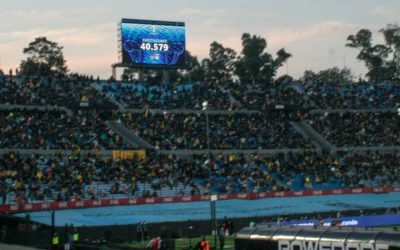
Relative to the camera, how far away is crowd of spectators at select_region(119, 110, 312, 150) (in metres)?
64.9

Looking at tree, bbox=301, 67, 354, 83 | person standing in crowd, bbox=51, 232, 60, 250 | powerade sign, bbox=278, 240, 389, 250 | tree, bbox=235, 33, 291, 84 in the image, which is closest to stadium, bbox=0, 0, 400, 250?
person standing in crowd, bbox=51, 232, 60, 250

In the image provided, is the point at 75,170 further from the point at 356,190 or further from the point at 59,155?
the point at 356,190

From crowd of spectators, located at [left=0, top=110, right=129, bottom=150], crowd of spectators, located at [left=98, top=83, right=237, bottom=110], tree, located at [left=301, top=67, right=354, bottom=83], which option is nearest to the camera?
crowd of spectators, located at [left=0, top=110, right=129, bottom=150]

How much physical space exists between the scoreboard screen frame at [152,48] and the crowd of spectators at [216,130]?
281 inches

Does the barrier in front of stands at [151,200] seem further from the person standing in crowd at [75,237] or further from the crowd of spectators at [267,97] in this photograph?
the crowd of spectators at [267,97]

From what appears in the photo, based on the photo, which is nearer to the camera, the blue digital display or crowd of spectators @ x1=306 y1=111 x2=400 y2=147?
crowd of spectators @ x1=306 y1=111 x2=400 y2=147

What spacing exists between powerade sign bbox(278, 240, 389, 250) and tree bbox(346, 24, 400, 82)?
101 metres

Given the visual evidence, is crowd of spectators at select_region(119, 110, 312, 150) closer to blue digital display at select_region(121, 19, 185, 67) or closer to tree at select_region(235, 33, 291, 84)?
blue digital display at select_region(121, 19, 185, 67)

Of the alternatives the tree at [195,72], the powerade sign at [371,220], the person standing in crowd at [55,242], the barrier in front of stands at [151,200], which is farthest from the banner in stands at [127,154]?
the tree at [195,72]

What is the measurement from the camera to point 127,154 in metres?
60.1

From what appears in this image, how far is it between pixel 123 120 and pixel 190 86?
39.3ft

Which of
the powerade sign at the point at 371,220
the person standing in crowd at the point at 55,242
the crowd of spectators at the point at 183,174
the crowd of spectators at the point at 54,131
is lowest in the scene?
the powerade sign at the point at 371,220

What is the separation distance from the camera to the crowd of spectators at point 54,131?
188ft

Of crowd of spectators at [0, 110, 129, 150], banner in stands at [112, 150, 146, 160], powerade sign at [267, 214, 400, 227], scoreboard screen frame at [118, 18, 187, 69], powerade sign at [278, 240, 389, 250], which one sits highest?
scoreboard screen frame at [118, 18, 187, 69]
